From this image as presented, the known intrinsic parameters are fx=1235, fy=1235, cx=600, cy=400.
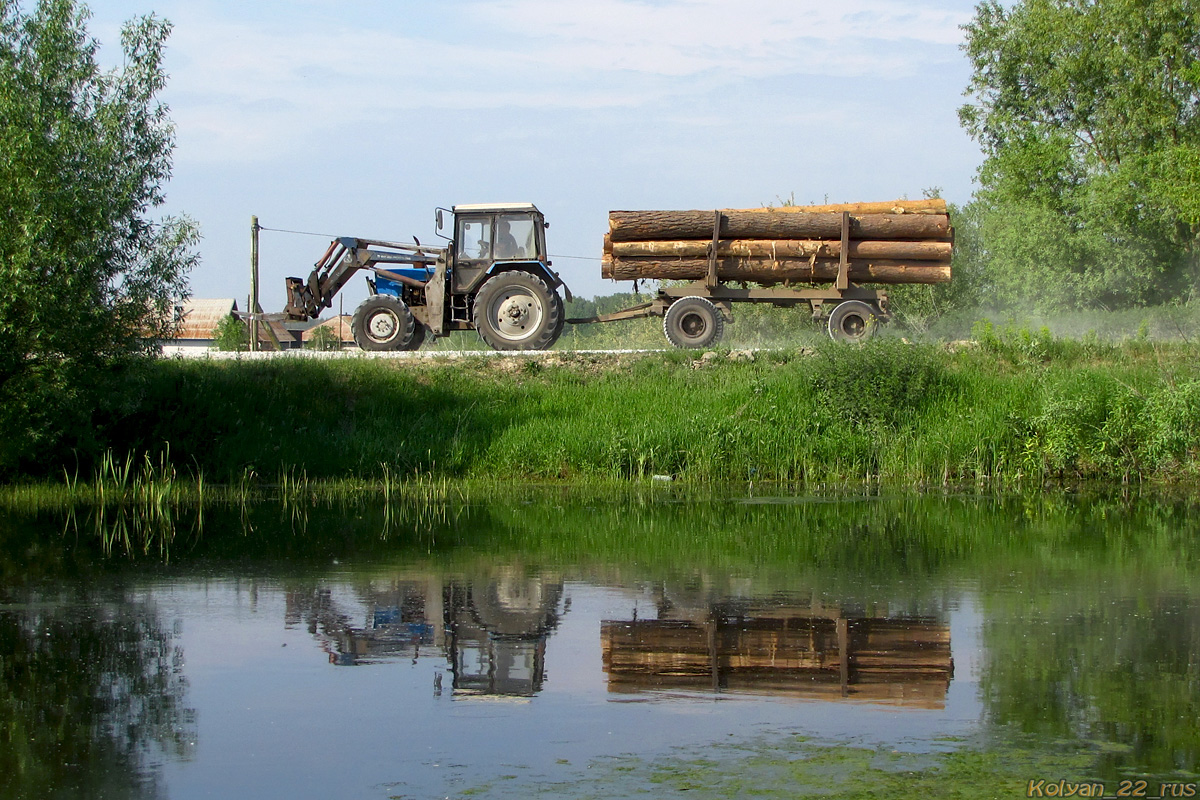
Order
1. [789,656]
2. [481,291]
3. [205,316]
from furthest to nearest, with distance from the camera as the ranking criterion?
1. [205,316]
2. [481,291]
3. [789,656]

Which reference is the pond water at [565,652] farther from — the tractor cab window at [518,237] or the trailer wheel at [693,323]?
the tractor cab window at [518,237]

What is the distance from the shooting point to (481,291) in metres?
19.8

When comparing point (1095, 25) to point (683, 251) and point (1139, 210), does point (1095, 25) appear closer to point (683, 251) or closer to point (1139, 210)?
point (1139, 210)

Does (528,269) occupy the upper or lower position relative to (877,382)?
upper

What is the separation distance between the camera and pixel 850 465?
55.5 ft

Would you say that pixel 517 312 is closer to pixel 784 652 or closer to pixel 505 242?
pixel 505 242

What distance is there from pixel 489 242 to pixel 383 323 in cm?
225

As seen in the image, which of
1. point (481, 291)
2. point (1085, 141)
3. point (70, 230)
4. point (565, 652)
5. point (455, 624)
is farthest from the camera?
point (1085, 141)

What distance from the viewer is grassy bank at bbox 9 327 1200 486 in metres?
16.5

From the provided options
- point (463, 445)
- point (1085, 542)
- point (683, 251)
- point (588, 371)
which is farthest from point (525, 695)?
point (683, 251)

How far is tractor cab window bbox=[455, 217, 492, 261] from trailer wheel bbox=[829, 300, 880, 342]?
5736mm

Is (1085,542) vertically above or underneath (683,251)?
underneath

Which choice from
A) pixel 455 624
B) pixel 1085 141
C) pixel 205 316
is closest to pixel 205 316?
pixel 205 316

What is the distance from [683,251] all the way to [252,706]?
49.1 ft
